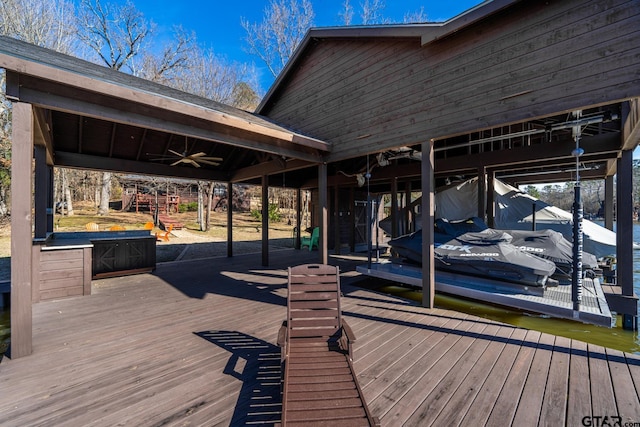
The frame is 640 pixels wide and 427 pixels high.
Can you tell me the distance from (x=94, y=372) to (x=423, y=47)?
19.8ft

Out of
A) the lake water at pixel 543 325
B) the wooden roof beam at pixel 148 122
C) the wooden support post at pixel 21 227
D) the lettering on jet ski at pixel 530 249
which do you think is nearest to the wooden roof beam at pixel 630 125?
the lettering on jet ski at pixel 530 249

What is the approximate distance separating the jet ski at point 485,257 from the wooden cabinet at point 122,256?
6.16 meters

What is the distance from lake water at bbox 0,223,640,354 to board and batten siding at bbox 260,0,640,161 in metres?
3.29

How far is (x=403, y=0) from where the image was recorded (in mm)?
13547

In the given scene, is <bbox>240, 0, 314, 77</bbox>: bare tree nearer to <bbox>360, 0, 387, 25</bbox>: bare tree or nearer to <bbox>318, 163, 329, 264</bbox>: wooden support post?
<bbox>360, 0, 387, 25</bbox>: bare tree

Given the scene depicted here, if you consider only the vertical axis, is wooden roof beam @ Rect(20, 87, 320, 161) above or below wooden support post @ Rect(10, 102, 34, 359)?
above

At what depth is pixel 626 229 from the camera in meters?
4.52

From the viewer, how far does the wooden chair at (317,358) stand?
1922mm

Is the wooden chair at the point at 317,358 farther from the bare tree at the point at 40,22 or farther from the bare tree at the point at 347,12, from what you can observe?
the bare tree at the point at 40,22

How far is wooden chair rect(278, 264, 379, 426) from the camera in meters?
1.92

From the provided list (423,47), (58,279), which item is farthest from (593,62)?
(58,279)

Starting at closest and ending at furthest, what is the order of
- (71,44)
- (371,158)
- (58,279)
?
(58,279), (371,158), (71,44)

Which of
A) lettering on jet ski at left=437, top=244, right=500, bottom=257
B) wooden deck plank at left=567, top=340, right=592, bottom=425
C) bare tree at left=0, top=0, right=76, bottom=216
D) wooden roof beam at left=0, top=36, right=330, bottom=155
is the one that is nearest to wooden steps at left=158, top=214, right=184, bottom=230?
bare tree at left=0, top=0, right=76, bottom=216

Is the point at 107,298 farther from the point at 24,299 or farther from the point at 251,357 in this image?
the point at 251,357
